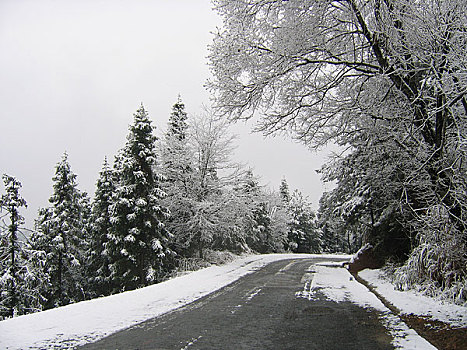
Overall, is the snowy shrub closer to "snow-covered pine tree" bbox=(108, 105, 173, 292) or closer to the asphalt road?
the asphalt road

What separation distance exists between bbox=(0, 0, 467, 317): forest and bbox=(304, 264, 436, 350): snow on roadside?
1280 mm

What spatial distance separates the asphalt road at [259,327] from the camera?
536 cm

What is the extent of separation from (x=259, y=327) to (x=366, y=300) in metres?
4.05

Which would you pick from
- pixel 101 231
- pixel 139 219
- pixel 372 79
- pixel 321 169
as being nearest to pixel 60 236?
pixel 101 231

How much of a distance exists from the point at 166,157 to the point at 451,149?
1859 cm

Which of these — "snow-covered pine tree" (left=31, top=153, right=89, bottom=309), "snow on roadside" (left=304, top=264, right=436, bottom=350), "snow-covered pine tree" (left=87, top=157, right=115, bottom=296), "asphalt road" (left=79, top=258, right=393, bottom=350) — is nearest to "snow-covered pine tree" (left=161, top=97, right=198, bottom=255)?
"snow-covered pine tree" (left=87, top=157, right=115, bottom=296)

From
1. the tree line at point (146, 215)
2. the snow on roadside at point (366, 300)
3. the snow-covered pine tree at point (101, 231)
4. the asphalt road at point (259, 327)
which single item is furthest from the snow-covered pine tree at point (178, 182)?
the asphalt road at point (259, 327)

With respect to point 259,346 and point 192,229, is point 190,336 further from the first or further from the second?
point 192,229

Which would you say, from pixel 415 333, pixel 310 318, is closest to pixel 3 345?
pixel 310 318

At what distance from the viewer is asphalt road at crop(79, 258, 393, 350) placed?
5.36 meters

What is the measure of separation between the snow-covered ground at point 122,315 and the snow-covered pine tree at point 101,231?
17.3 m

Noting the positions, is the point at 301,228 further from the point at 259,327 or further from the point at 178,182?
the point at 259,327

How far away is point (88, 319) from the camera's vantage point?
712 cm

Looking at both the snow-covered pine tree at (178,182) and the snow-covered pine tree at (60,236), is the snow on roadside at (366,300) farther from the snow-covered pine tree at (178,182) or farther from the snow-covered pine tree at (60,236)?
the snow-covered pine tree at (60,236)
